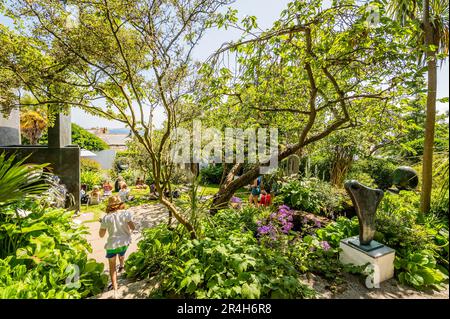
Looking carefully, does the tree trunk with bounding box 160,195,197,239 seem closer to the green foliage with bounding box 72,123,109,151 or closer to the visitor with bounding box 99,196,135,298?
the visitor with bounding box 99,196,135,298

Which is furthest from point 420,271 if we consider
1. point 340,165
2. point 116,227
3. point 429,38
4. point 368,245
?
point 340,165

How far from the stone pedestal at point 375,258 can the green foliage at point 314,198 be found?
239 centimetres

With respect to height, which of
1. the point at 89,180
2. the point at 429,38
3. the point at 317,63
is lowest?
the point at 89,180

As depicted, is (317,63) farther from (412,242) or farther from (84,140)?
(84,140)

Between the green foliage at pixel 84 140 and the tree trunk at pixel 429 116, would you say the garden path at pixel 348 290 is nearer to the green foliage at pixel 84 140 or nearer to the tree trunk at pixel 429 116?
the tree trunk at pixel 429 116

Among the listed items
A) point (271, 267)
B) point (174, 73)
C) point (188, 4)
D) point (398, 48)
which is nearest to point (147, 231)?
point (271, 267)

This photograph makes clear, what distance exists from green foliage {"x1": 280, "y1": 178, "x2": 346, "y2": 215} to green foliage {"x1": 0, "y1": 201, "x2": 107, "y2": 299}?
5.19 metres

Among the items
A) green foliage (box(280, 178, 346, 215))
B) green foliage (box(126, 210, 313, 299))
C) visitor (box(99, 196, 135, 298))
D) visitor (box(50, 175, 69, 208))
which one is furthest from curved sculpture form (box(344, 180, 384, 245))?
visitor (box(50, 175, 69, 208))

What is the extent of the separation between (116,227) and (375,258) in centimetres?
382

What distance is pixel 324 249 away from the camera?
142 inches

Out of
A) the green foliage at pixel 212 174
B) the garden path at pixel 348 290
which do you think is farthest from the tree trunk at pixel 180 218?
the green foliage at pixel 212 174

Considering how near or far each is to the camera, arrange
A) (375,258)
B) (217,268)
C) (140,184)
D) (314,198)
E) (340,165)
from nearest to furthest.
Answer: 1. (217,268)
2. (375,258)
3. (314,198)
4. (340,165)
5. (140,184)

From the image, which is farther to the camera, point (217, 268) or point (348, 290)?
point (348, 290)

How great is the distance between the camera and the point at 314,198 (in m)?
6.46
